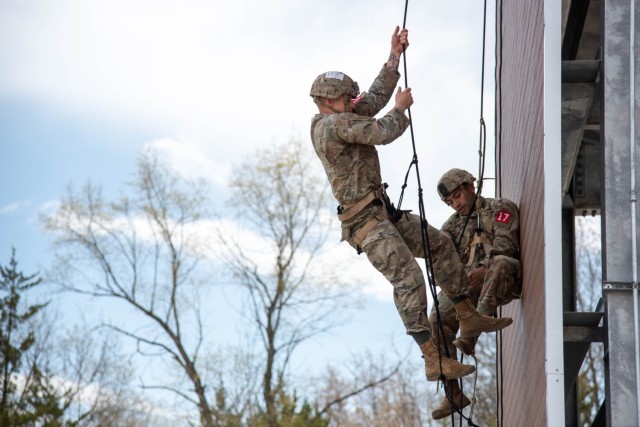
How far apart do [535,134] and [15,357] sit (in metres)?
32.5

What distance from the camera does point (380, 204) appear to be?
8422mm

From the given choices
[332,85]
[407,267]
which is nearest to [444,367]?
[407,267]

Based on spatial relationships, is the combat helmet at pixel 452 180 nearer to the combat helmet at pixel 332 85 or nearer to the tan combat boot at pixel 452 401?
the combat helmet at pixel 332 85

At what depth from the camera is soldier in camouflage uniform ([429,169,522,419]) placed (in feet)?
28.7

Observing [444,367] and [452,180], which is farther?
[452,180]

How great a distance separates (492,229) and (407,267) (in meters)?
1.40

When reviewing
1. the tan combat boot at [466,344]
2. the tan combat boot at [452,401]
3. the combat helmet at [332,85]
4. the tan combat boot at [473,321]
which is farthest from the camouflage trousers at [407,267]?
the combat helmet at [332,85]

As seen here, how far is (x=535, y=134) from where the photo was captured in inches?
314

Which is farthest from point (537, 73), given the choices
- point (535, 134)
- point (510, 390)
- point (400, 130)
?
point (510, 390)

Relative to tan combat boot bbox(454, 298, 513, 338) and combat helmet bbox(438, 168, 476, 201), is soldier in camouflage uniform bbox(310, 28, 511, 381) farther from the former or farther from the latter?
Result: combat helmet bbox(438, 168, 476, 201)

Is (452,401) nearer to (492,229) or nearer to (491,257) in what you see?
(491,257)

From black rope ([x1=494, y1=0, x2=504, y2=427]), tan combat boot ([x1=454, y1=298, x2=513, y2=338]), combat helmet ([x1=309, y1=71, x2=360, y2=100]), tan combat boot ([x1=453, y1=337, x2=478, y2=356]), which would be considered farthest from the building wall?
combat helmet ([x1=309, y1=71, x2=360, y2=100])

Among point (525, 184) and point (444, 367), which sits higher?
point (525, 184)

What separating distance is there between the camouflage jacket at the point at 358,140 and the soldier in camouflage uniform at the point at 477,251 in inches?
41.0
